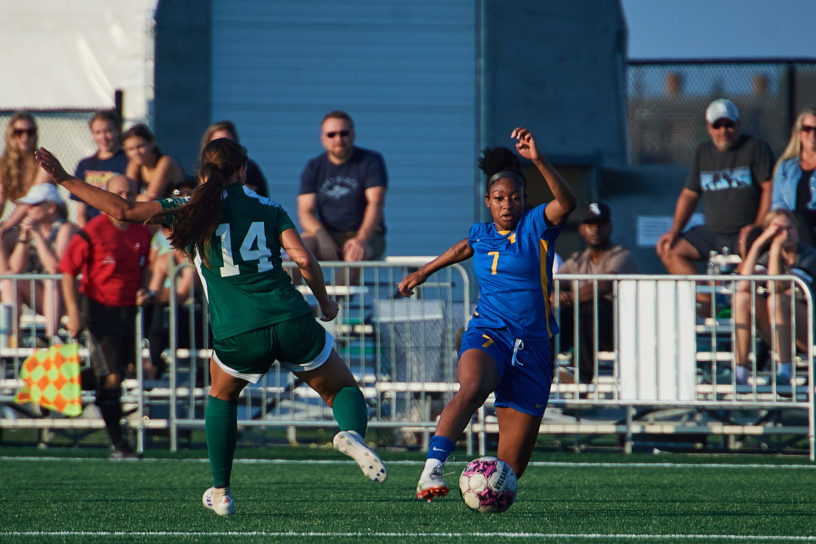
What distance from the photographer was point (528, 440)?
20.1 feet

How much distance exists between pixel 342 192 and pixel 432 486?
17.3 feet

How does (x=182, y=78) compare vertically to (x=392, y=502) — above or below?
above

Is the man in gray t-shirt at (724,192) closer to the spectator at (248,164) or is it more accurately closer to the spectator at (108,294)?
the spectator at (248,164)

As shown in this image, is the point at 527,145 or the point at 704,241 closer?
the point at 527,145

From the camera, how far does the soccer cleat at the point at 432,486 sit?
5.34 m

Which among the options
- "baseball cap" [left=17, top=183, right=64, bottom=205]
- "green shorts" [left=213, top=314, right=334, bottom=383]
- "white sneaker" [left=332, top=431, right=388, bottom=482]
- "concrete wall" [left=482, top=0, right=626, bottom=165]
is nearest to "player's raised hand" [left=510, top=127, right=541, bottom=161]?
"green shorts" [left=213, top=314, right=334, bottom=383]

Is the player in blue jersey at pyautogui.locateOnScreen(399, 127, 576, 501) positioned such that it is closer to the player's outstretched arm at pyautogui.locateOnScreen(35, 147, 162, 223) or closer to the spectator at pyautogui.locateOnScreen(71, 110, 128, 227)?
the player's outstretched arm at pyautogui.locateOnScreen(35, 147, 162, 223)

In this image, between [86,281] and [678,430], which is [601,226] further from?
[86,281]

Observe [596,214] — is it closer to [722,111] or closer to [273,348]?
[722,111]

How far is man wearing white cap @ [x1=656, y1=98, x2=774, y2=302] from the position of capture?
10578 mm

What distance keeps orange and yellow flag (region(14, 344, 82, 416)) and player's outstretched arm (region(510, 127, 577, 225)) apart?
460 centimetres

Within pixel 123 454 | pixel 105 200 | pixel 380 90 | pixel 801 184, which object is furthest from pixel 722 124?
pixel 105 200

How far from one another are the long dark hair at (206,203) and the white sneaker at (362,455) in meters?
1.10

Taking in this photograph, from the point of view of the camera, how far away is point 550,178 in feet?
19.1
